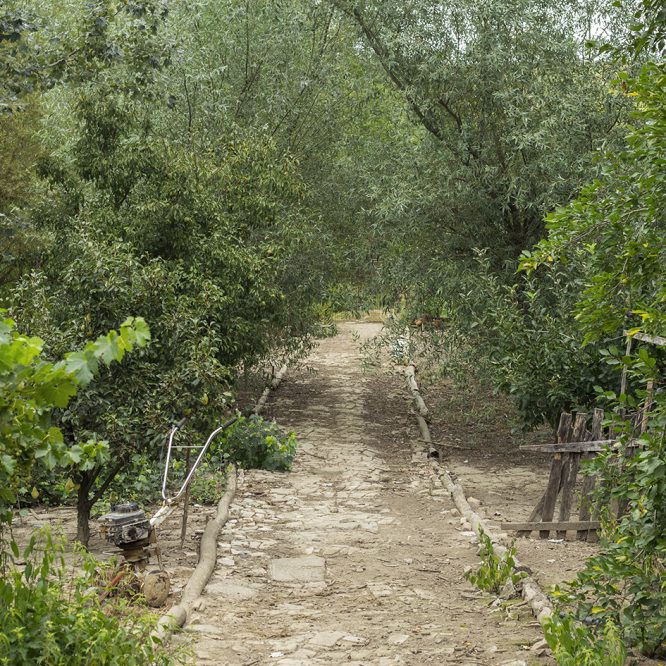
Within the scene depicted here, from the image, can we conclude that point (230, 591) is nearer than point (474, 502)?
Yes

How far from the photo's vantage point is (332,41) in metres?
18.1

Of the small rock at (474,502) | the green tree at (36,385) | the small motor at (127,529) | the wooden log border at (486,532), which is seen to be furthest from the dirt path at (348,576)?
the green tree at (36,385)

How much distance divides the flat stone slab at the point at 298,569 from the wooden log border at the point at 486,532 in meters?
1.51

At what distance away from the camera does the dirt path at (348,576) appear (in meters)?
6.28

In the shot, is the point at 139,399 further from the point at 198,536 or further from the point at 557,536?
the point at 557,536

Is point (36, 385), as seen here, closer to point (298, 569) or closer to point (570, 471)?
point (298, 569)

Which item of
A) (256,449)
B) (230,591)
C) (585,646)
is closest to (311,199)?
(256,449)

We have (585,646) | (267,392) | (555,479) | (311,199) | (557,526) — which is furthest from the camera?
(267,392)

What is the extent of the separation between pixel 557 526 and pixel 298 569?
2652mm

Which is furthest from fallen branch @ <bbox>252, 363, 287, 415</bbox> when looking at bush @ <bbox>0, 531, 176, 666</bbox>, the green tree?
the green tree

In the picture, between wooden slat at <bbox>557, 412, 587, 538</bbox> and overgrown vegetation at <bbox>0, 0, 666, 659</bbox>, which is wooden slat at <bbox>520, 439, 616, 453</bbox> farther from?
overgrown vegetation at <bbox>0, 0, 666, 659</bbox>

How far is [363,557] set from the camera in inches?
349

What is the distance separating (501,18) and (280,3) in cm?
480

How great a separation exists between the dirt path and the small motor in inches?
26.8
